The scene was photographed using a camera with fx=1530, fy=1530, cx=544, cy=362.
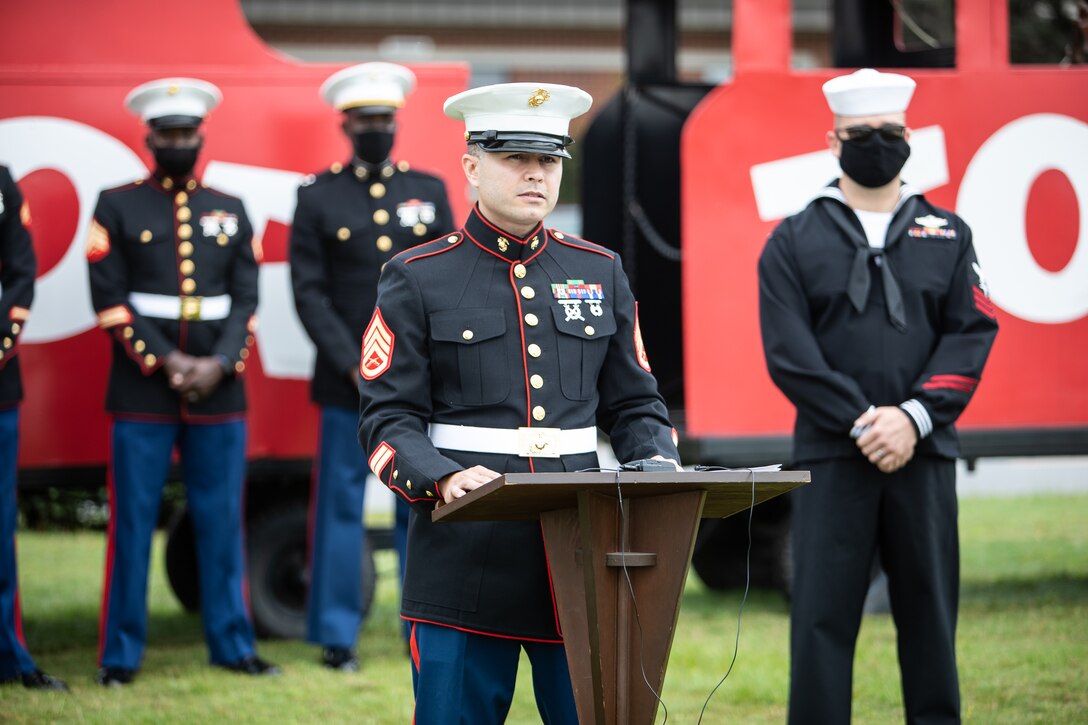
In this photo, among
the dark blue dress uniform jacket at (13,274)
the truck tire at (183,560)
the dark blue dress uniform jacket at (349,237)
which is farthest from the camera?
the truck tire at (183,560)

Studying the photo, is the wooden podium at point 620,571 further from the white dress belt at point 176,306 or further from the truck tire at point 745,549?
the truck tire at point 745,549

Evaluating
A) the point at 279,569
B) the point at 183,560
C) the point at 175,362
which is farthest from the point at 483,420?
the point at 183,560

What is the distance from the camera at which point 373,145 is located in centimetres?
634

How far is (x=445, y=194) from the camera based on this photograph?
644cm

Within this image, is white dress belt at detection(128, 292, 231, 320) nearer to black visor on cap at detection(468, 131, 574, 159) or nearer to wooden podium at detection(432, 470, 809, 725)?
black visor on cap at detection(468, 131, 574, 159)

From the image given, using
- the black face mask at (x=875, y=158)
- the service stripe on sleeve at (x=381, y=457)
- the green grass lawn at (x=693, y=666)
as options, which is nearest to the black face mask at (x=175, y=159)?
the green grass lawn at (x=693, y=666)

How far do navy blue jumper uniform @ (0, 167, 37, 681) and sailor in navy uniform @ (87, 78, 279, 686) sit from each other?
0.32m

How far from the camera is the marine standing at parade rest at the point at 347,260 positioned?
6.31 m

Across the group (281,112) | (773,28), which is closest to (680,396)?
(773,28)

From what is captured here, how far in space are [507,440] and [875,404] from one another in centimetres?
161

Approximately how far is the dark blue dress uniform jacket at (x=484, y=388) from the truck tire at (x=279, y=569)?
3539 mm

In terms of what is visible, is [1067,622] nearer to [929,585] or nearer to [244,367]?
[929,585]

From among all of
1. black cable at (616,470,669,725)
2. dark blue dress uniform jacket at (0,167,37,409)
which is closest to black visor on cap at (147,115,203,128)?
dark blue dress uniform jacket at (0,167,37,409)

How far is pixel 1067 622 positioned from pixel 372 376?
462cm
